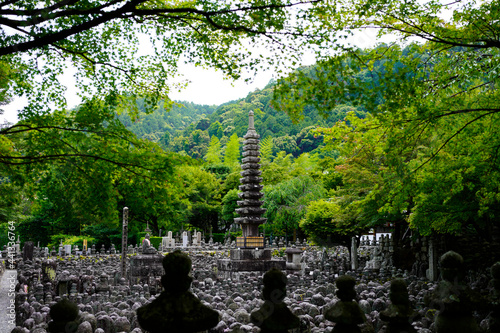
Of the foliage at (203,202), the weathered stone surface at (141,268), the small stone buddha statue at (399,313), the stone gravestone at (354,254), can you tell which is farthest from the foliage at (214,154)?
the small stone buddha statue at (399,313)

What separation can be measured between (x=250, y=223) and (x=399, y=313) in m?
20.2

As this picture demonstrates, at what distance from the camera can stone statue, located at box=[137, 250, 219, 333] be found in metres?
2.68

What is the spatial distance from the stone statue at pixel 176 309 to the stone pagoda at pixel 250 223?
720 inches

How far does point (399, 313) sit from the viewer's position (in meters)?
3.14

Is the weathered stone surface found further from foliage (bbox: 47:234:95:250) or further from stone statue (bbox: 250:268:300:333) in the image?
foliage (bbox: 47:234:95:250)

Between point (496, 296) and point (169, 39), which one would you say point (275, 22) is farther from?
point (496, 296)

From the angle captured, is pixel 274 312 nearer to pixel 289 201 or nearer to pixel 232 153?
pixel 289 201

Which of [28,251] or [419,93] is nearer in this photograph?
[419,93]

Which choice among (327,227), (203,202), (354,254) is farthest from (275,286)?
(203,202)

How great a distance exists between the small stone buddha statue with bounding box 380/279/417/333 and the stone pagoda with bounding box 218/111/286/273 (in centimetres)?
1769

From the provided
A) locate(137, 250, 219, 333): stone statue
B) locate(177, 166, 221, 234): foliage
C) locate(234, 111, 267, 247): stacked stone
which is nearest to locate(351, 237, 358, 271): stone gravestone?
locate(234, 111, 267, 247): stacked stone

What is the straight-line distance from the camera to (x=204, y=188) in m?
46.6

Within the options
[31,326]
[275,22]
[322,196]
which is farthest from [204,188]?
[275,22]

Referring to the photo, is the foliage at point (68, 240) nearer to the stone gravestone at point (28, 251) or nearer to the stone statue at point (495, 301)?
the stone gravestone at point (28, 251)
